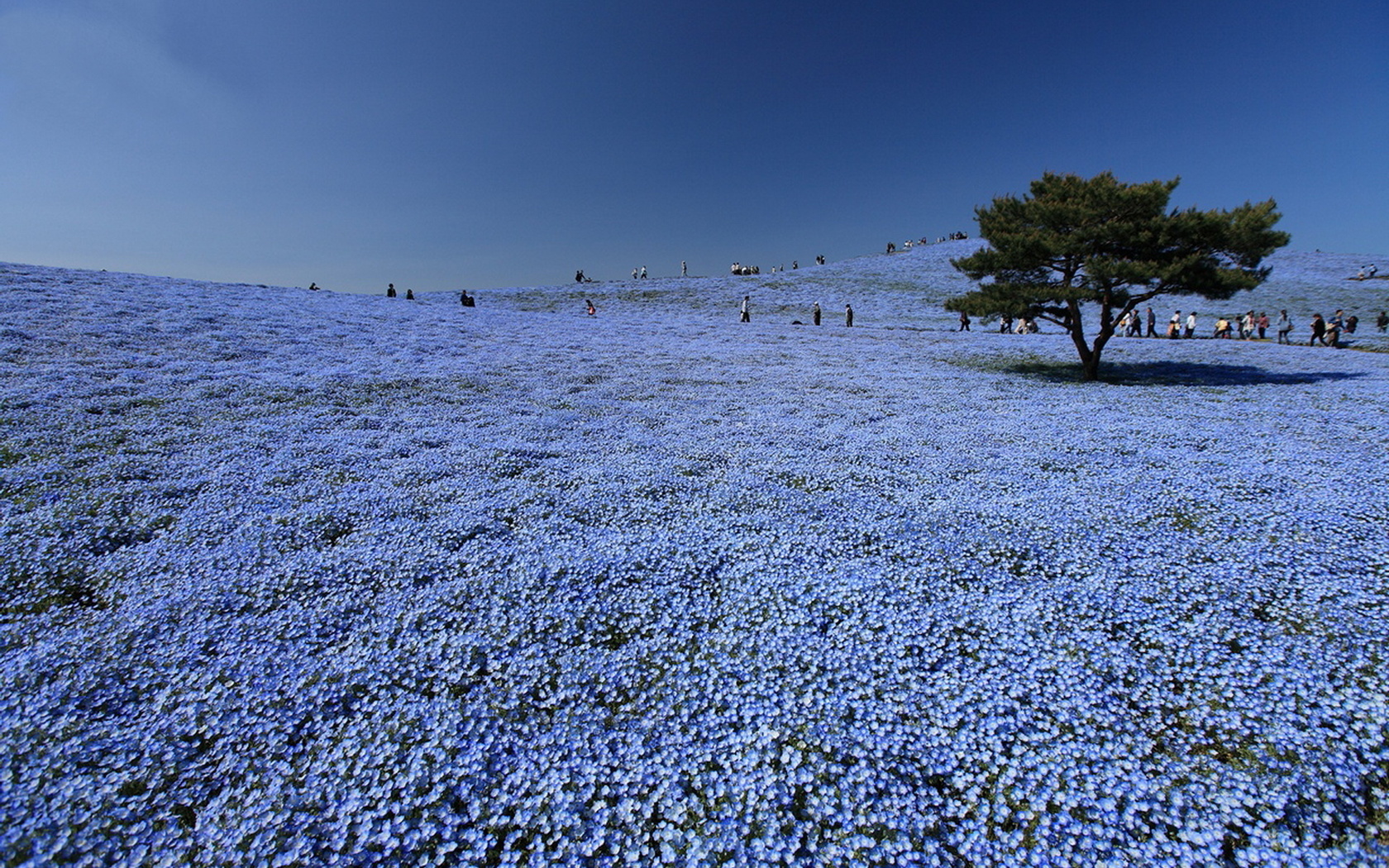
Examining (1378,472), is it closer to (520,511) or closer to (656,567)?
(656,567)

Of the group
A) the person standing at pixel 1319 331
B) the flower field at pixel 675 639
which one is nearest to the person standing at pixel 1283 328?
the person standing at pixel 1319 331

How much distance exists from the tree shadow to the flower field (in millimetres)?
6251

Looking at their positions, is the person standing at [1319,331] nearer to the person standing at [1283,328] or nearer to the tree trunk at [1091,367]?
the person standing at [1283,328]

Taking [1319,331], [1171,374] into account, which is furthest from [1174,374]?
[1319,331]

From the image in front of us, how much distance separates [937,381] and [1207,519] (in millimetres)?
10423

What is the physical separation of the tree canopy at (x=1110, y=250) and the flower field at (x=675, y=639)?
5.82 m

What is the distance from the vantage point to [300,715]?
410 centimetres

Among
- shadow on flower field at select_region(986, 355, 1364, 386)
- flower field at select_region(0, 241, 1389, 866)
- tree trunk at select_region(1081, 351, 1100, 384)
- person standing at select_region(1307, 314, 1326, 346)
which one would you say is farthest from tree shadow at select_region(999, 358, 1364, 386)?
person standing at select_region(1307, 314, 1326, 346)

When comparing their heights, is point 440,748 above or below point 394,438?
below

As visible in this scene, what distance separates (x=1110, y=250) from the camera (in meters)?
16.3

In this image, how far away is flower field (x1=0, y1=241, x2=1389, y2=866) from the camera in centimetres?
346

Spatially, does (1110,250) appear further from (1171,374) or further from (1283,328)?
(1283,328)

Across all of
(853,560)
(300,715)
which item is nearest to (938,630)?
(853,560)

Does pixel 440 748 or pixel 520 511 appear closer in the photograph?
pixel 440 748
